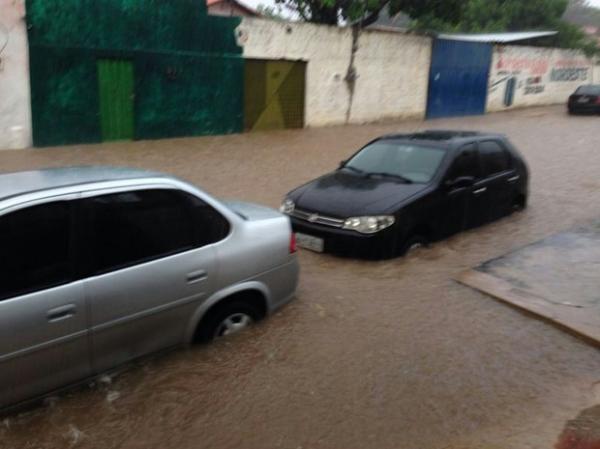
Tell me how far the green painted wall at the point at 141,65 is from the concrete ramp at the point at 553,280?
10.9 metres

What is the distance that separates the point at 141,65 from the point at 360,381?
12.8 meters

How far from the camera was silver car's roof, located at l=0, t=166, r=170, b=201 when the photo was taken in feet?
12.1

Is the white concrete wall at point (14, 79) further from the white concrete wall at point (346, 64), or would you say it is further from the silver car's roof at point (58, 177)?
the silver car's roof at point (58, 177)

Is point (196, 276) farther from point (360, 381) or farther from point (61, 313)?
point (360, 381)

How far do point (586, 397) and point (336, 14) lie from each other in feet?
67.7

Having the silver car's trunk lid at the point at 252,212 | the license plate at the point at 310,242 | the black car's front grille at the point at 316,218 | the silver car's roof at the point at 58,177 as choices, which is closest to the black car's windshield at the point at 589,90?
the black car's front grille at the point at 316,218

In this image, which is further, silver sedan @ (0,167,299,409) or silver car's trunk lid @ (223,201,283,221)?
silver car's trunk lid @ (223,201,283,221)

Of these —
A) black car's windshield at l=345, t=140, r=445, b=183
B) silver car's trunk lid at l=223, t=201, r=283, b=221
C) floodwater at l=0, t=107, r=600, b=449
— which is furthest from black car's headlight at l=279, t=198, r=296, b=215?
silver car's trunk lid at l=223, t=201, r=283, b=221

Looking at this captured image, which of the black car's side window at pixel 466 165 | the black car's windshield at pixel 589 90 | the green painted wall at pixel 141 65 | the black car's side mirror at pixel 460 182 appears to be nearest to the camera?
the black car's side mirror at pixel 460 182

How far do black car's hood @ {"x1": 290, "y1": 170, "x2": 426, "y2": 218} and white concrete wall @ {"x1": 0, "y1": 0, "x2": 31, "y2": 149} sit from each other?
8926 millimetres

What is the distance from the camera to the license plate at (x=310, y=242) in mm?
6801

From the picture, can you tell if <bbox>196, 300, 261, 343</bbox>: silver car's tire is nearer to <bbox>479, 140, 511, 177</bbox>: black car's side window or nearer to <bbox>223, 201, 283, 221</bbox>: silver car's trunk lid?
<bbox>223, 201, 283, 221</bbox>: silver car's trunk lid

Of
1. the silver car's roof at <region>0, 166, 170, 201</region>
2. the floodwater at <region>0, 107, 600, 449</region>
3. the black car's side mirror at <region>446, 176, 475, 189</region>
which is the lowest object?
the floodwater at <region>0, 107, 600, 449</region>

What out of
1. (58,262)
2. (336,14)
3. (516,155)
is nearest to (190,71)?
(336,14)
